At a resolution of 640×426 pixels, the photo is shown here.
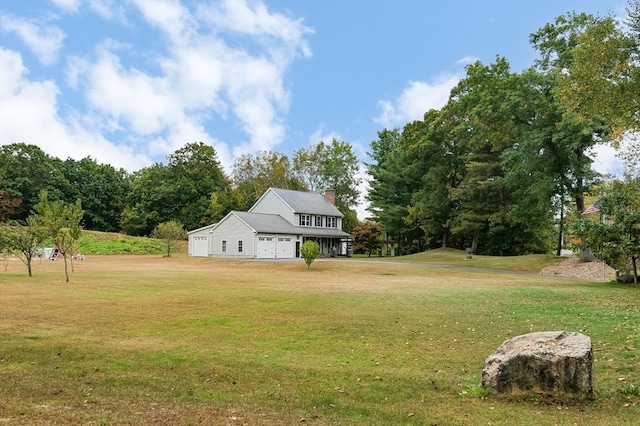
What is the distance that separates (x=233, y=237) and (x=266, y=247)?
3493mm

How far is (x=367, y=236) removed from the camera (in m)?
56.9

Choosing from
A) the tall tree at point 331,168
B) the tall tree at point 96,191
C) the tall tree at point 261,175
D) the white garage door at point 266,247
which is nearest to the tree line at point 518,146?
the tall tree at point 331,168

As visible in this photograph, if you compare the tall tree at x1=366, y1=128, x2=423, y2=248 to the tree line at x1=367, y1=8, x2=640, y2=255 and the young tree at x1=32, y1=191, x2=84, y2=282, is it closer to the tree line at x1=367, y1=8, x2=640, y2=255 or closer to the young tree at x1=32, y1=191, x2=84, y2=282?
the tree line at x1=367, y1=8, x2=640, y2=255

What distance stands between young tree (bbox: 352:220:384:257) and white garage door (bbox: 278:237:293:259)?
451 inches

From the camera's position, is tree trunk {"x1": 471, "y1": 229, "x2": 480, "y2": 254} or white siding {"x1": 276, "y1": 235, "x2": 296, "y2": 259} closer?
white siding {"x1": 276, "y1": 235, "x2": 296, "y2": 259}

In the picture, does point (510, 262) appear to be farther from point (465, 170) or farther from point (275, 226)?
point (275, 226)

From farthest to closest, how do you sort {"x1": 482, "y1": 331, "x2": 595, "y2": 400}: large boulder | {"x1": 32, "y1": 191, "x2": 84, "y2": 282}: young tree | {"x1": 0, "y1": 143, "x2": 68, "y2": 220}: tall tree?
{"x1": 0, "y1": 143, "x2": 68, "y2": 220}: tall tree < {"x1": 32, "y1": 191, "x2": 84, "y2": 282}: young tree < {"x1": 482, "y1": 331, "x2": 595, "y2": 400}: large boulder

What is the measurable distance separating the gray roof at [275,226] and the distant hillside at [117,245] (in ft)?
46.0

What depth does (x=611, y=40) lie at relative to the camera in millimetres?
16688

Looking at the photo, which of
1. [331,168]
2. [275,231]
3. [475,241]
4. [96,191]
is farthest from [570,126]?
[96,191]

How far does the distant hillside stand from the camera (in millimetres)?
50153

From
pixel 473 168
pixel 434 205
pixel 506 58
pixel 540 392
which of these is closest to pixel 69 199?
pixel 434 205

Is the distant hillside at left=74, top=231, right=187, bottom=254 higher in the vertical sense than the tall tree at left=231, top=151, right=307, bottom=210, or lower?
lower

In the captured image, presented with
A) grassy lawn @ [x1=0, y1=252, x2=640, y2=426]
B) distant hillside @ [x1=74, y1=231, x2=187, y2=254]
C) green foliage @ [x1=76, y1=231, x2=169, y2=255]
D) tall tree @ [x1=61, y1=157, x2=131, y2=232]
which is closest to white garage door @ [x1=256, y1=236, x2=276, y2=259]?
distant hillside @ [x1=74, y1=231, x2=187, y2=254]
